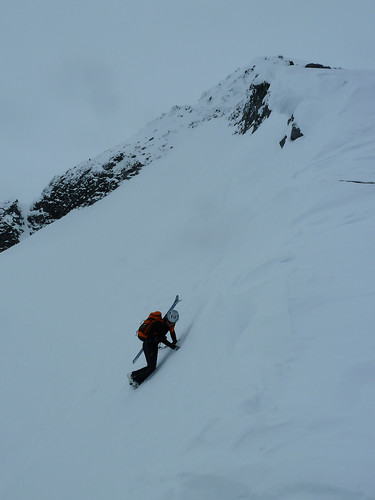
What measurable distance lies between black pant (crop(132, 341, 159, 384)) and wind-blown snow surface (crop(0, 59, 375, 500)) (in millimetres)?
196

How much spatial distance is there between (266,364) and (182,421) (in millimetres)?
1364

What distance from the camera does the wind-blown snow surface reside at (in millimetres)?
2697

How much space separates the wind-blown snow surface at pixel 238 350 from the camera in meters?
2.70

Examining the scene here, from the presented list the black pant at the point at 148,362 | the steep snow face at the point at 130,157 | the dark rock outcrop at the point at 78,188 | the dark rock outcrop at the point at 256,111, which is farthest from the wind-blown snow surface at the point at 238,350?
the dark rock outcrop at the point at 78,188

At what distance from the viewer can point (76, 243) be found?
22953 mm

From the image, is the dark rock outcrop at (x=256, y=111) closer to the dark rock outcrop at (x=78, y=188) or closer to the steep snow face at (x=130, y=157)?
the steep snow face at (x=130, y=157)

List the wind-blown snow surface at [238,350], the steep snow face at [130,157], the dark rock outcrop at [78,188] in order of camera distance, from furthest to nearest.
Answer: the dark rock outcrop at [78,188] < the steep snow face at [130,157] < the wind-blown snow surface at [238,350]

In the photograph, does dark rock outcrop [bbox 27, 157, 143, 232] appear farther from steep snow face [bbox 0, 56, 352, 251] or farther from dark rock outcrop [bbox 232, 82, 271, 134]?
dark rock outcrop [bbox 232, 82, 271, 134]

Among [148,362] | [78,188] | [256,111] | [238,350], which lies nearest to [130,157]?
[78,188]

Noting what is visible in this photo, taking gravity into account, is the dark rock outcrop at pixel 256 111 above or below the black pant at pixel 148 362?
above

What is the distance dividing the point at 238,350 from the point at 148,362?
3.42 m

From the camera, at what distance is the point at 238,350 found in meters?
4.09

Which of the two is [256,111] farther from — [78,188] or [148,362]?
[78,188]

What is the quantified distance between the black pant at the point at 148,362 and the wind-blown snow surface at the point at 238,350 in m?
0.20
